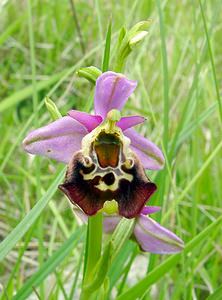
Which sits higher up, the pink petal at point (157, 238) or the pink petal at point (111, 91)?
the pink petal at point (111, 91)

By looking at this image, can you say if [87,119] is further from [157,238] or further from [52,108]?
[157,238]

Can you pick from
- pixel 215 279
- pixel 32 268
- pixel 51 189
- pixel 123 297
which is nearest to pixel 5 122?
pixel 32 268

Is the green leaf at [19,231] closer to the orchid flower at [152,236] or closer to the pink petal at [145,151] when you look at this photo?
the orchid flower at [152,236]

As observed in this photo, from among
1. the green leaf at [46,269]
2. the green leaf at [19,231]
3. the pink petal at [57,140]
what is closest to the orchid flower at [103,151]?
the pink petal at [57,140]

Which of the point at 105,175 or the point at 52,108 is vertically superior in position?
the point at 52,108

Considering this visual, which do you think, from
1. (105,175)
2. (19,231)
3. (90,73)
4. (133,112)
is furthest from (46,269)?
(133,112)

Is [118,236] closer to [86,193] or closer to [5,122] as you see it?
[86,193]
